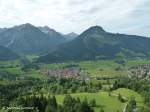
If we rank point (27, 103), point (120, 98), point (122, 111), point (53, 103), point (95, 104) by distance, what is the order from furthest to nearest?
point (120, 98)
point (95, 104)
point (122, 111)
point (53, 103)
point (27, 103)

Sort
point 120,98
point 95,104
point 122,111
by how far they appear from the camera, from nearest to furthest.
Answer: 1. point 122,111
2. point 95,104
3. point 120,98

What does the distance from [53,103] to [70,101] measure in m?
9.66

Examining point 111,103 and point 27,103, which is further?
point 111,103

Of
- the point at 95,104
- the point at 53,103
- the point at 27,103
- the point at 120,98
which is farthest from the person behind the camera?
the point at 120,98

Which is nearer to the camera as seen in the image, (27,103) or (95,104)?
(27,103)

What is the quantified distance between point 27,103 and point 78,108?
20863 mm

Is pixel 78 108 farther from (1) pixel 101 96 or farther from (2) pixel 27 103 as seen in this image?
(1) pixel 101 96

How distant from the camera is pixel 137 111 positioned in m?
146

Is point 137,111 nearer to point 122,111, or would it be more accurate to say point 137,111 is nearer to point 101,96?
point 122,111

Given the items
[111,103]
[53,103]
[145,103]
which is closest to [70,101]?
[53,103]

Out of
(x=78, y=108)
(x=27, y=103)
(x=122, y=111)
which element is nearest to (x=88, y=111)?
(x=78, y=108)

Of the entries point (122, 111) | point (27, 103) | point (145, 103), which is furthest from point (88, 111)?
Answer: point (145, 103)

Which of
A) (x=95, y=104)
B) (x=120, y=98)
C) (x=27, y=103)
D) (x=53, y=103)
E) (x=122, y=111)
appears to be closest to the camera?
(x=27, y=103)

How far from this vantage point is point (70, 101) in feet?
498
